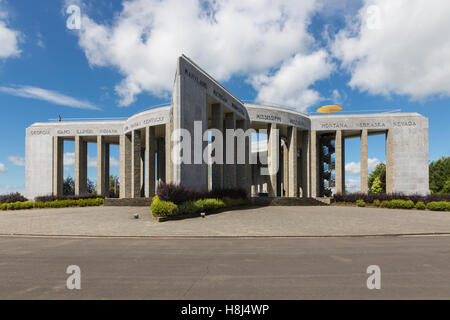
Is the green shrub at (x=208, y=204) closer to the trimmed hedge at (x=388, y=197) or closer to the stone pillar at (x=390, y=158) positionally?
the trimmed hedge at (x=388, y=197)

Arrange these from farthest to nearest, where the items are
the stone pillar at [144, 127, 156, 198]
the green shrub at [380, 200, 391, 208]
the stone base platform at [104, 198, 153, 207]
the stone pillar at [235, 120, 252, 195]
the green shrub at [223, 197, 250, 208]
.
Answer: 1. the stone pillar at [144, 127, 156, 198]
2. the stone pillar at [235, 120, 252, 195]
3. the stone base platform at [104, 198, 153, 207]
4. the green shrub at [380, 200, 391, 208]
5. the green shrub at [223, 197, 250, 208]

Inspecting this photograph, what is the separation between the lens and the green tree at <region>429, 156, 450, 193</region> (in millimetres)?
52625

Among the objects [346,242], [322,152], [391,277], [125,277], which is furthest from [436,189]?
[125,277]

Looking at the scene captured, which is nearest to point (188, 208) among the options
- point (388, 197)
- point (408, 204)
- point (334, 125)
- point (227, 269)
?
point (227, 269)

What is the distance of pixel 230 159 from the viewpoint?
26.8 metres

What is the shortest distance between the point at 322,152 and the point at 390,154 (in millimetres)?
11439

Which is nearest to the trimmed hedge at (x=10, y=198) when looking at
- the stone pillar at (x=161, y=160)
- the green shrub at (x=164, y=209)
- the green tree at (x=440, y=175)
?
the stone pillar at (x=161, y=160)

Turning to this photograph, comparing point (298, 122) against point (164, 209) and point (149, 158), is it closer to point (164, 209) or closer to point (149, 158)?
point (149, 158)

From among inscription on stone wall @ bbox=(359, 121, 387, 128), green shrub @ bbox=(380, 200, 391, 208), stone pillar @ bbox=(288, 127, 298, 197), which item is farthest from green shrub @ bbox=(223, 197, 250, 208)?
inscription on stone wall @ bbox=(359, 121, 387, 128)

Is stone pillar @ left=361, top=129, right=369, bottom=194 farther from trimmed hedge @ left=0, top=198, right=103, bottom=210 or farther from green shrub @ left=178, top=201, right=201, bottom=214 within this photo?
trimmed hedge @ left=0, top=198, right=103, bottom=210

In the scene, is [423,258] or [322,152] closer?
[423,258]

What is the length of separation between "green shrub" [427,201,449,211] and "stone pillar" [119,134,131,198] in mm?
32309

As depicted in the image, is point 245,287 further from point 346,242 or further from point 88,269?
point 346,242
